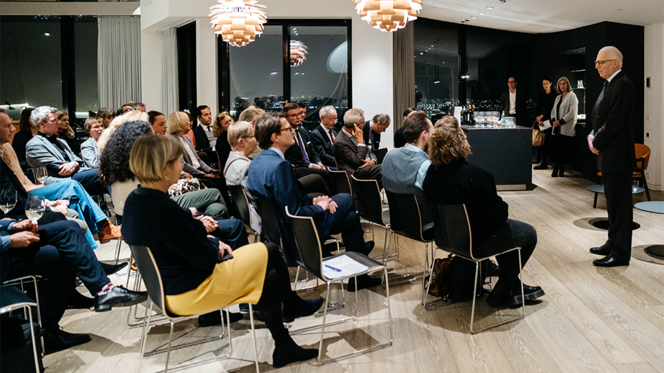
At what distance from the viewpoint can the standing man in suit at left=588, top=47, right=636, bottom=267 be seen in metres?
4.59

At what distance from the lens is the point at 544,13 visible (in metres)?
8.84

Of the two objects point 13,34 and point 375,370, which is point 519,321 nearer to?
point 375,370

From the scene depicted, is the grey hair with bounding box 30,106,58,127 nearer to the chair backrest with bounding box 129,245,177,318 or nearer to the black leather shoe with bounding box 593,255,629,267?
the chair backrest with bounding box 129,245,177,318

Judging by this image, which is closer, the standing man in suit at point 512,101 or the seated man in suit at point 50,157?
the seated man in suit at point 50,157

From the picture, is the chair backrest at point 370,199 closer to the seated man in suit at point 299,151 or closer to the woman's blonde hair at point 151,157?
the seated man in suit at point 299,151

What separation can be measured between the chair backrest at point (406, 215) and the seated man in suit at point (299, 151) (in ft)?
5.37

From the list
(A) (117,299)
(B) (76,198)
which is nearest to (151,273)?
(A) (117,299)

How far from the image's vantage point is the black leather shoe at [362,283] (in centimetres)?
429

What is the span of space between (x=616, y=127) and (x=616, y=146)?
165mm

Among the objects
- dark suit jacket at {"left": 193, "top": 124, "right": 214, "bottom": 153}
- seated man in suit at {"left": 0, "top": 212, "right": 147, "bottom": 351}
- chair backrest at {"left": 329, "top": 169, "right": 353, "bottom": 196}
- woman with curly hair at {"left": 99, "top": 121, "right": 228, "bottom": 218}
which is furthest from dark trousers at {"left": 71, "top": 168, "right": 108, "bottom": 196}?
dark suit jacket at {"left": 193, "top": 124, "right": 214, "bottom": 153}

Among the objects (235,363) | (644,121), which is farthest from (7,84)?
(644,121)

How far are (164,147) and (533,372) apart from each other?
2.24 m

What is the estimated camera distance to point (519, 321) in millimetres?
3646

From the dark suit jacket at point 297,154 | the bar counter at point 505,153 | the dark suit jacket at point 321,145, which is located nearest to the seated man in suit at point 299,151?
the dark suit jacket at point 297,154
